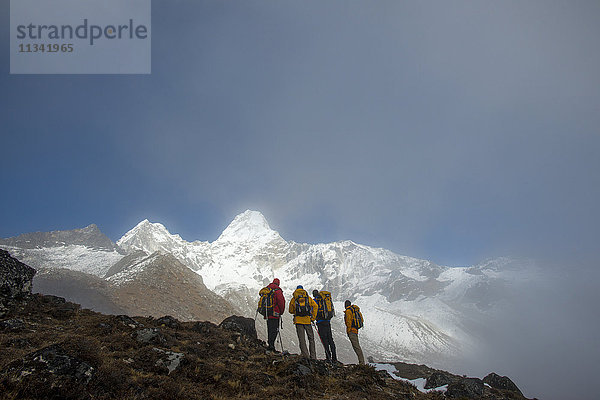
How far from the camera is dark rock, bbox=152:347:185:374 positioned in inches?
388

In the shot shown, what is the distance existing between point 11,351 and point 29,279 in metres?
10.0

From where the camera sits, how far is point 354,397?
30.9ft

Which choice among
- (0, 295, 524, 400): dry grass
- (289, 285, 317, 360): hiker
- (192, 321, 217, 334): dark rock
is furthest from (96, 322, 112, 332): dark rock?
(289, 285, 317, 360): hiker

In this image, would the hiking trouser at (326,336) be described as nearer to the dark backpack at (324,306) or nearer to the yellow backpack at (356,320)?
the dark backpack at (324,306)

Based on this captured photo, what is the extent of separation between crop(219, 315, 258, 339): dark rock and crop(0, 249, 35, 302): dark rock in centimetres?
1087

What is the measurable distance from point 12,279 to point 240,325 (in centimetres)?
1233

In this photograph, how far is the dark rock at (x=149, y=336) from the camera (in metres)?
12.4

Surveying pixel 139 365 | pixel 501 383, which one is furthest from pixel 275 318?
pixel 501 383

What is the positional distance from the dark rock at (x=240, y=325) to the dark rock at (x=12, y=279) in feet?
35.7

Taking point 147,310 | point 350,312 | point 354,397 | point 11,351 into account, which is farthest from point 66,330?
point 147,310

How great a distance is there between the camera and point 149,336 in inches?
496

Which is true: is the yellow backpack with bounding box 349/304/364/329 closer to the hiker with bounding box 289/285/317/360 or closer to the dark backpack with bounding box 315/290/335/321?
the dark backpack with bounding box 315/290/335/321

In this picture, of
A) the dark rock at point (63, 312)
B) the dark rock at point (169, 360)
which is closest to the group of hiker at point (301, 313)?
the dark rock at point (169, 360)

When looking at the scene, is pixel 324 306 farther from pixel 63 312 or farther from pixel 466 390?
pixel 63 312
